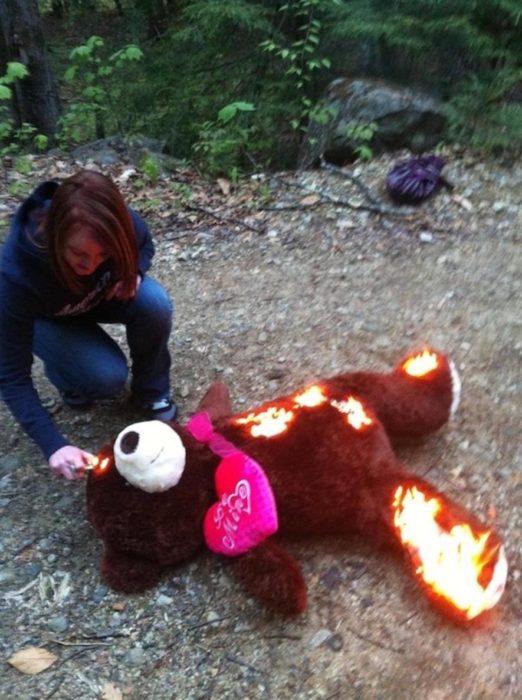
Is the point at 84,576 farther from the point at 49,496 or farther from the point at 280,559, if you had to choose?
the point at 280,559

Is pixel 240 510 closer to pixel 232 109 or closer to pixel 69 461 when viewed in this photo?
pixel 69 461

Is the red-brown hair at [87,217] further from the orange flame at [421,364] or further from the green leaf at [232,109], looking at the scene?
the green leaf at [232,109]

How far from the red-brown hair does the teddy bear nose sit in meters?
0.43

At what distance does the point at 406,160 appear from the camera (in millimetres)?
3770

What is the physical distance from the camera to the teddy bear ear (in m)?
1.62

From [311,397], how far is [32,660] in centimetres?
95

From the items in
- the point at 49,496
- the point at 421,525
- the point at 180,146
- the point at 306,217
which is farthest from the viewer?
the point at 180,146

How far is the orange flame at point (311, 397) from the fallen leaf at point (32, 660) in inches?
34.3

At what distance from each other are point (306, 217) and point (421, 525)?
7.85 ft

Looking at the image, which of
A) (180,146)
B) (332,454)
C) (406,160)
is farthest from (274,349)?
(180,146)

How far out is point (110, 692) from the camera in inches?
60.6

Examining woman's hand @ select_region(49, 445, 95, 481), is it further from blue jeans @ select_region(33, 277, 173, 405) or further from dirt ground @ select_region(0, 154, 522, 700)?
blue jeans @ select_region(33, 277, 173, 405)

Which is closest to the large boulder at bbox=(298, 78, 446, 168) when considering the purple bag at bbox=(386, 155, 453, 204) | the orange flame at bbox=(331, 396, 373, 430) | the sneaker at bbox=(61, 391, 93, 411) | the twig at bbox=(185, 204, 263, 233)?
the purple bag at bbox=(386, 155, 453, 204)

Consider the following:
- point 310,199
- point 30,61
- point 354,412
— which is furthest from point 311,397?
point 30,61
